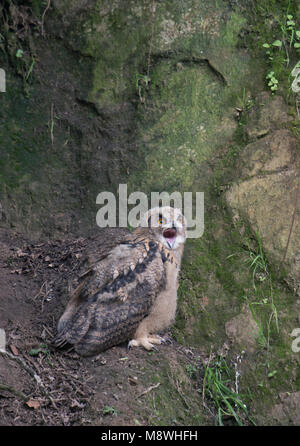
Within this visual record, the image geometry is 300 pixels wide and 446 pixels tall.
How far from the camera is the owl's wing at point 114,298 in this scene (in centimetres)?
438

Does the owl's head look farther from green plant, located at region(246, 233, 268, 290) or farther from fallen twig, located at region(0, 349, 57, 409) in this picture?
fallen twig, located at region(0, 349, 57, 409)

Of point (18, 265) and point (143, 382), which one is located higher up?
point (18, 265)

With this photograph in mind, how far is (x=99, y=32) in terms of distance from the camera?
18.0 feet

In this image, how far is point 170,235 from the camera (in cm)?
499

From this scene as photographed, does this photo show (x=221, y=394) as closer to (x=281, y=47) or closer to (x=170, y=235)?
(x=170, y=235)

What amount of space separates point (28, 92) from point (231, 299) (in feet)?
10.1

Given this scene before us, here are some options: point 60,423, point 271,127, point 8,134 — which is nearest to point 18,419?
point 60,423

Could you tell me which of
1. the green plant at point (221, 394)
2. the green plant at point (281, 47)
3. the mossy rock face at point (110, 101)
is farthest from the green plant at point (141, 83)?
the green plant at point (221, 394)

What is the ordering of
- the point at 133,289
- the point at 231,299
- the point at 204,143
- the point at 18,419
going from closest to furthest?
the point at 18,419, the point at 133,289, the point at 231,299, the point at 204,143

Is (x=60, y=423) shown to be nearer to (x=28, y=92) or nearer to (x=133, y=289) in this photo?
(x=133, y=289)

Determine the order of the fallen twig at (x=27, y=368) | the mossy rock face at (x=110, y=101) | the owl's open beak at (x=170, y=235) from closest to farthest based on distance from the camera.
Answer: the fallen twig at (x=27, y=368) → the owl's open beak at (x=170, y=235) → the mossy rock face at (x=110, y=101)

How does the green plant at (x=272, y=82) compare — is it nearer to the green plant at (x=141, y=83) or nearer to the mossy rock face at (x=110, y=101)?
the mossy rock face at (x=110, y=101)

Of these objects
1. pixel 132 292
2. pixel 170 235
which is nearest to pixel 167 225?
pixel 170 235

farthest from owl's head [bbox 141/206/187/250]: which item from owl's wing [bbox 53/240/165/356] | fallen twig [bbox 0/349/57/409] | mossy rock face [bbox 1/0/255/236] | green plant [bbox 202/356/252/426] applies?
fallen twig [bbox 0/349/57/409]
